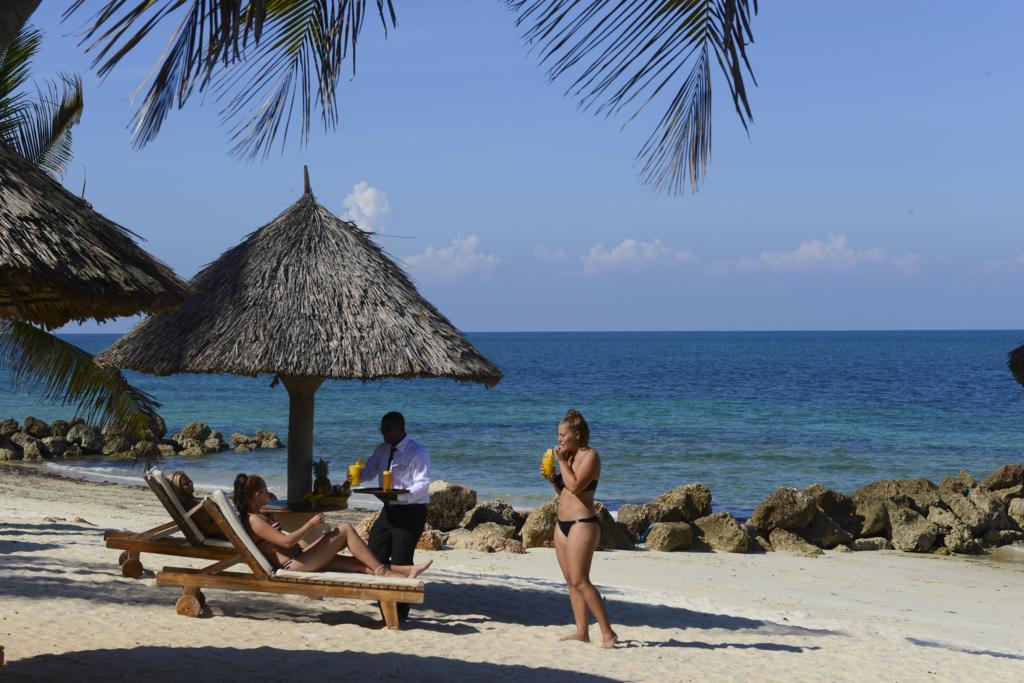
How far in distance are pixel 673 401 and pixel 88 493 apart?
33.1 m

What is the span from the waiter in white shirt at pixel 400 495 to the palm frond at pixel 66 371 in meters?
3.55

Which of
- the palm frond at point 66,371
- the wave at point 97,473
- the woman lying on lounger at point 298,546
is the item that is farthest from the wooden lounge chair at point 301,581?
the wave at point 97,473

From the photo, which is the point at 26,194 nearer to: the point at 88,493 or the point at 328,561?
the point at 328,561

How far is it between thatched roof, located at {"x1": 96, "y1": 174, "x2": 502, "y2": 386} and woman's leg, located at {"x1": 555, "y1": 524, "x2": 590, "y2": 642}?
1.58 meters

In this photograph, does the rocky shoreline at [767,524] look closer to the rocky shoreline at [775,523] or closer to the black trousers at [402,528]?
the rocky shoreline at [775,523]

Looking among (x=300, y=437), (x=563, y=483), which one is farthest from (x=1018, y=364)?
(x=300, y=437)

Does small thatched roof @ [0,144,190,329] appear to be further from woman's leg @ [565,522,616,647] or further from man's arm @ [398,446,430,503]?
woman's leg @ [565,522,616,647]

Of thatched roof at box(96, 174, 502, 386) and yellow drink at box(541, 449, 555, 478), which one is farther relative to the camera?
thatched roof at box(96, 174, 502, 386)

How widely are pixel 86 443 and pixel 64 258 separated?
25057 millimetres

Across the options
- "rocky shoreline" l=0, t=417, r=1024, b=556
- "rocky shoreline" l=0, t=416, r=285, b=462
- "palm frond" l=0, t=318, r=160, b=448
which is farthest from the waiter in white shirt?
"rocky shoreline" l=0, t=416, r=285, b=462

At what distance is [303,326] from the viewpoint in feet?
26.2

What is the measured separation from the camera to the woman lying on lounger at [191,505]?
24.7 ft

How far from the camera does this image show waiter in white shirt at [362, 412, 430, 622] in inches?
289

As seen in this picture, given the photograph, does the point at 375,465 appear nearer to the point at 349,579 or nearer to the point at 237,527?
the point at 349,579
